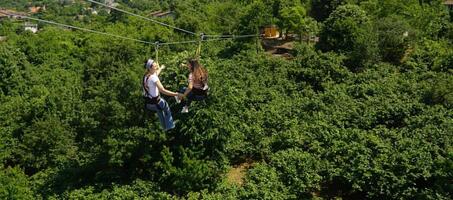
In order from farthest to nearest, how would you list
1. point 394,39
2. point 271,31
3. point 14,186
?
point 271,31, point 394,39, point 14,186

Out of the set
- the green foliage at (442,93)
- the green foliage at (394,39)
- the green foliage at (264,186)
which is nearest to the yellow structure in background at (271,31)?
the green foliage at (394,39)

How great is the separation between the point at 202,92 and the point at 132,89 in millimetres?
10093

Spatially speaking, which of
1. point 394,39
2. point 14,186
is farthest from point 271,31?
point 14,186

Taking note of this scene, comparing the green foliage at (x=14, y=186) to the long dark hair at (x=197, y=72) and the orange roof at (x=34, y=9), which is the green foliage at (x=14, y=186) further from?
the orange roof at (x=34, y=9)

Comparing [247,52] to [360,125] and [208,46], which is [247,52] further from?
[360,125]

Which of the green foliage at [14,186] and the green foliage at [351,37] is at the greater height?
the green foliage at [351,37]

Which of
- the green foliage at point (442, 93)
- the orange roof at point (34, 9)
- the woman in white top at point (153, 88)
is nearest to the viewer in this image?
the woman in white top at point (153, 88)

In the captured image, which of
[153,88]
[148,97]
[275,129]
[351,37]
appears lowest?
[275,129]

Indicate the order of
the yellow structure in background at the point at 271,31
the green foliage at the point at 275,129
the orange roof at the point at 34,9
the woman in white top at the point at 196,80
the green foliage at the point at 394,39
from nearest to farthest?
the woman in white top at the point at 196,80, the green foliage at the point at 275,129, the green foliage at the point at 394,39, the yellow structure in background at the point at 271,31, the orange roof at the point at 34,9

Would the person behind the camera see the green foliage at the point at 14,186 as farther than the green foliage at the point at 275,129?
Yes

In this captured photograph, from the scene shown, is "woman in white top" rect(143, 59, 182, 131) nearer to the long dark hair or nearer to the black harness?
the black harness

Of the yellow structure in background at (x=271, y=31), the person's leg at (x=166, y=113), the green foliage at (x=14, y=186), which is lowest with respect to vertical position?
the green foliage at (x=14, y=186)

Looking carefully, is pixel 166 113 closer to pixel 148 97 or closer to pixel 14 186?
pixel 148 97

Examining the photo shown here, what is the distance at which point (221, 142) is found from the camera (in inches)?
770
